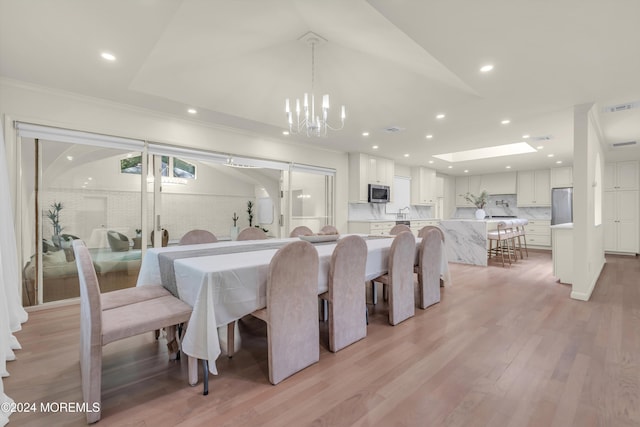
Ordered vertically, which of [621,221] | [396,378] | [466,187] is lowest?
[396,378]

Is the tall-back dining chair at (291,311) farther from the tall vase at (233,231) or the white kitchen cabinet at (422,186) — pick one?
the white kitchen cabinet at (422,186)

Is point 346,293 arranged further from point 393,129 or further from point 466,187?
point 466,187

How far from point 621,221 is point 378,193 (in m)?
6.01

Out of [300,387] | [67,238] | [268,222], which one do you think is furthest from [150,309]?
[268,222]

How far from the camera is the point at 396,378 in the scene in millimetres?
1891

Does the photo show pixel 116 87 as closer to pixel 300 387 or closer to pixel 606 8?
pixel 300 387

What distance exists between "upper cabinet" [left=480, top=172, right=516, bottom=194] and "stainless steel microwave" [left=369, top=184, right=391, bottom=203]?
437 cm

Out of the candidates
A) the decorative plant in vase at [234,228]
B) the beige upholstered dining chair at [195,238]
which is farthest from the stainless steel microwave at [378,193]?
the beige upholstered dining chair at [195,238]

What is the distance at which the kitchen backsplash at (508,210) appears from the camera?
856 cm

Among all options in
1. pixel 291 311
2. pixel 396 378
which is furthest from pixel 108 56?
pixel 396 378

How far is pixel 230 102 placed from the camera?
3615mm

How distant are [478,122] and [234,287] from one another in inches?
166

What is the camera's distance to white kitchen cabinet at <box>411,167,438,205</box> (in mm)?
8391

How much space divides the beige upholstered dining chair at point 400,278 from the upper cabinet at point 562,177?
303 inches
